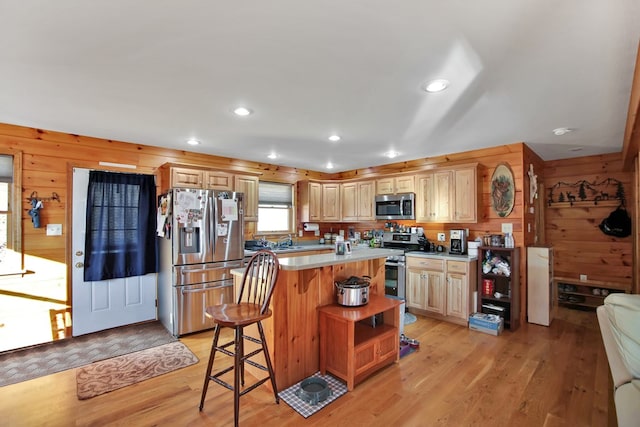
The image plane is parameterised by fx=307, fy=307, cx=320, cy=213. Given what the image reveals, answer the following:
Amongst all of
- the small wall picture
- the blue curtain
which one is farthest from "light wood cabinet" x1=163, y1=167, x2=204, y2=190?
the small wall picture

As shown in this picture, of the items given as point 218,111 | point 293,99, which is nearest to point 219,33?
point 293,99

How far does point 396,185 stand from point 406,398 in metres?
3.45

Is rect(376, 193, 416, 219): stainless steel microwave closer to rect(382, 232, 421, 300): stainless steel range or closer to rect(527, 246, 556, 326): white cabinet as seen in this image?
rect(382, 232, 421, 300): stainless steel range

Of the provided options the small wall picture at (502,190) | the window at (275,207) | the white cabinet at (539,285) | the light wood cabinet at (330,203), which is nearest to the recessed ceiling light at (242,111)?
the window at (275,207)

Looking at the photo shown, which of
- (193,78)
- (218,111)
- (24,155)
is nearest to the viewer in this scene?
(193,78)

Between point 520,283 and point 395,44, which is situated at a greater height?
point 395,44

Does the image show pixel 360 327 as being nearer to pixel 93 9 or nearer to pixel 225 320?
pixel 225 320

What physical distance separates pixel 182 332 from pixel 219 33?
330cm

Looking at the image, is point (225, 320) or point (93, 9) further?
point (225, 320)

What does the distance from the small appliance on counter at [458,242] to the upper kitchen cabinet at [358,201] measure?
1459 mm

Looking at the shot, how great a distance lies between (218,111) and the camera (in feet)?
9.43

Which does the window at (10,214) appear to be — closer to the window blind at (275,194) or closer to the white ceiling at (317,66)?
the white ceiling at (317,66)

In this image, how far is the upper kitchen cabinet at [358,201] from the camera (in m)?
5.61

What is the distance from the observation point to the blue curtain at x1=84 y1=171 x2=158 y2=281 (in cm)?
368
